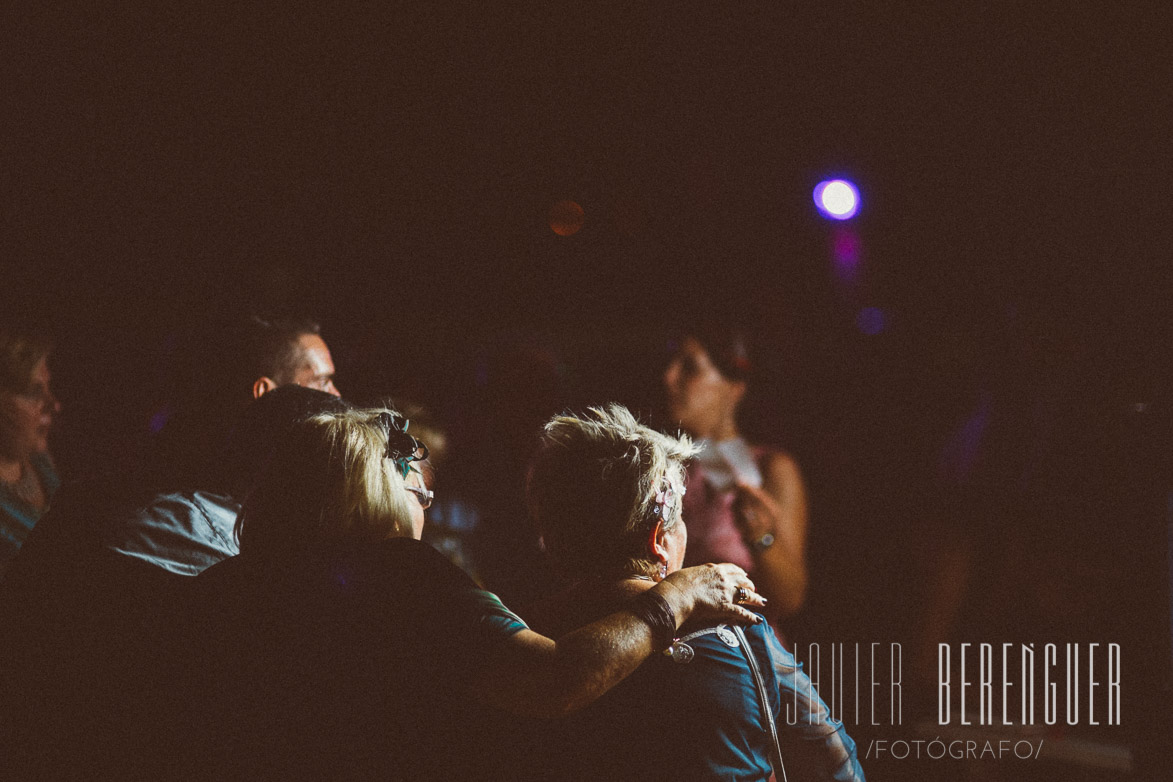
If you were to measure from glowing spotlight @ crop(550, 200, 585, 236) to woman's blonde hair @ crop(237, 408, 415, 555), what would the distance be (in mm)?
2276

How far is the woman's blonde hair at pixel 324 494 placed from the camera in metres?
1.35

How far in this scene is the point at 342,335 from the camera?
3.87m

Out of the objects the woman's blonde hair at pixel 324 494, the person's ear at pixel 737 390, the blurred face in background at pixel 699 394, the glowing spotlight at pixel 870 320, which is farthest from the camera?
the glowing spotlight at pixel 870 320

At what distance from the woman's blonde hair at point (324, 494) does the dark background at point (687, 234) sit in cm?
177

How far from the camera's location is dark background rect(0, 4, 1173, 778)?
2740mm

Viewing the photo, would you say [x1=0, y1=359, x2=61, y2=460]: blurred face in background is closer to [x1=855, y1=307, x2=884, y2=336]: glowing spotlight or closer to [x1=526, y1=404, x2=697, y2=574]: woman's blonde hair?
[x1=526, y1=404, x2=697, y2=574]: woman's blonde hair

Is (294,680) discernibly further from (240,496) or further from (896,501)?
(896,501)

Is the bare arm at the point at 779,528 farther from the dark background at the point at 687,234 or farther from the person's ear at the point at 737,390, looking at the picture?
the person's ear at the point at 737,390

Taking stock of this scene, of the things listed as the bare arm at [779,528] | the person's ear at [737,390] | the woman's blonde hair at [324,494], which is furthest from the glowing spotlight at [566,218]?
the woman's blonde hair at [324,494]

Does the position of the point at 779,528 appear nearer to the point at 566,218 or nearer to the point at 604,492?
the point at 566,218

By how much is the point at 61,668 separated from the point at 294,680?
56 centimetres

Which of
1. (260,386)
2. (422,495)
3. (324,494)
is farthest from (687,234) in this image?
(324,494)

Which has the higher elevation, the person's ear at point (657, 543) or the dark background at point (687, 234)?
the dark background at point (687, 234)

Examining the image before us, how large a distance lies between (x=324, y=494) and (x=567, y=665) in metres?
0.50
